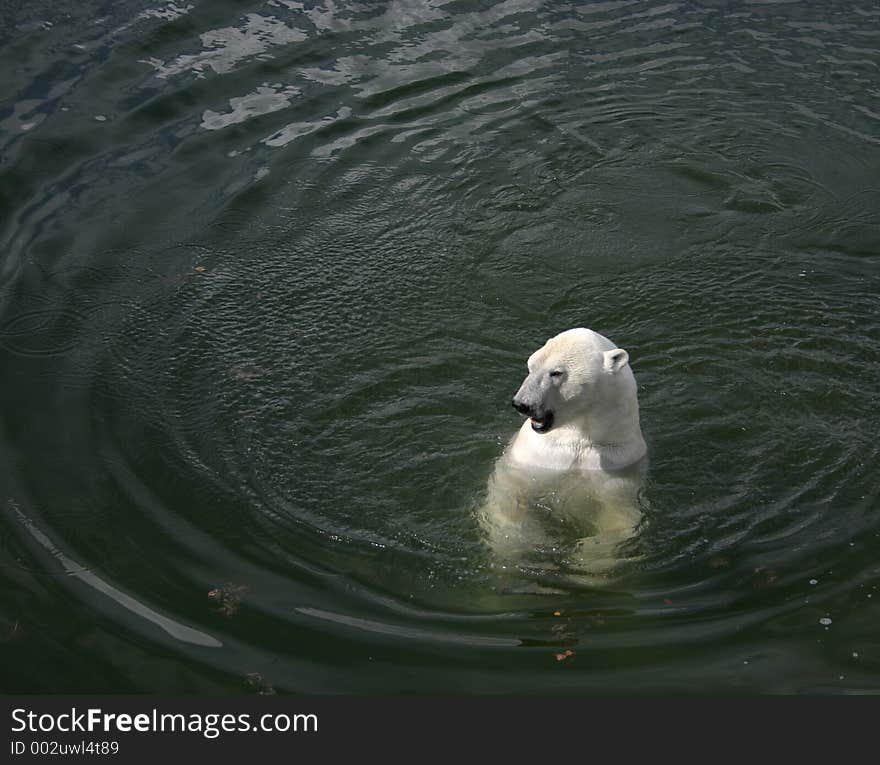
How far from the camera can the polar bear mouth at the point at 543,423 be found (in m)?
6.09

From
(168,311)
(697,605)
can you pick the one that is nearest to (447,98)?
(168,311)

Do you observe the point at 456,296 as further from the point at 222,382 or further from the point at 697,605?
the point at 697,605

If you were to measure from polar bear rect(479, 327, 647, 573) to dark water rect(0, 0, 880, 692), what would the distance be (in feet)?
0.72

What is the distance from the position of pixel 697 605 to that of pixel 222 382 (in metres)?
3.55

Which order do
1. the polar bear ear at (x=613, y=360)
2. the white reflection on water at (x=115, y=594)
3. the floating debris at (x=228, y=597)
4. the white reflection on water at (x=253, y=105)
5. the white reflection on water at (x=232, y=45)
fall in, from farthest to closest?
the white reflection on water at (x=232, y=45), the white reflection on water at (x=253, y=105), the polar bear ear at (x=613, y=360), the floating debris at (x=228, y=597), the white reflection on water at (x=115, y=594)

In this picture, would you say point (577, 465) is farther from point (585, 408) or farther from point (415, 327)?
point (415, 327)

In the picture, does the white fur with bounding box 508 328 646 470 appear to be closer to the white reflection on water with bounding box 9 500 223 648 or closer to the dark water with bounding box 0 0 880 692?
the dark water with bounding box 0 0 880 692

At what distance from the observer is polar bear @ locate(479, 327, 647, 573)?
19.8ft

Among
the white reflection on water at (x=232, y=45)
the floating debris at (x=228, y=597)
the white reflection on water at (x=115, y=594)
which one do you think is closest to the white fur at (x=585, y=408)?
the floating debris at (x=228, y=597)

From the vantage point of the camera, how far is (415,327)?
8.30 m

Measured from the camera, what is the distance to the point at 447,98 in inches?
460

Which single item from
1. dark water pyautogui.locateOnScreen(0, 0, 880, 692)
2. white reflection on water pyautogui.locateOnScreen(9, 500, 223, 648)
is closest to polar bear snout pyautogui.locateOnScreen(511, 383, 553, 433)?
dark water pyautogui.locateOnScreen(0, 0, 880, 692)

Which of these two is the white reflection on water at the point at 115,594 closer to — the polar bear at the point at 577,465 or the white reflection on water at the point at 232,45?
the polar bear at the point at 577,465

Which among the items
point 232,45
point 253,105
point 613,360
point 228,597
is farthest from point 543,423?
point 232,45
